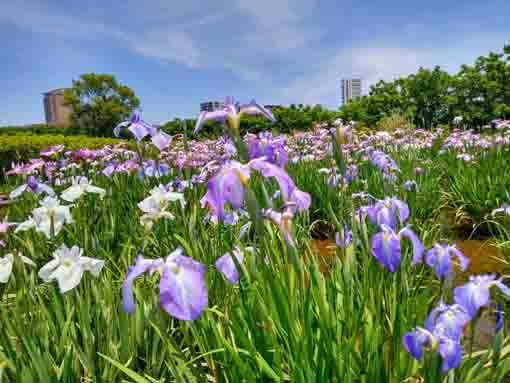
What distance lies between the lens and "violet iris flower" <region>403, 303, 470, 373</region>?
3.00 feet

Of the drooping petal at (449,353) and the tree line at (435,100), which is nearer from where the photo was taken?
the drooping petal at (449,353)

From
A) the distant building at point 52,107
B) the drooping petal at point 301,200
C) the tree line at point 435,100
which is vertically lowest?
the drooping petal at point 301,200

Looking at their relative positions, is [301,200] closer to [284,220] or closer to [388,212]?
[284,220]

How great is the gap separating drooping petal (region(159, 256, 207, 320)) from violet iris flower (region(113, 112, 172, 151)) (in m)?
1.08

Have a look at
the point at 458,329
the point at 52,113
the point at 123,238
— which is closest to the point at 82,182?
the point at 123,238

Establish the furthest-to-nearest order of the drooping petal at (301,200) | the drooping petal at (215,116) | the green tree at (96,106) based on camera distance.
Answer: the green tree at (96,106)
the drooping petal at (301,200)
the drooping petal at (215,116)

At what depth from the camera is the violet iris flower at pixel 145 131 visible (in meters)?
1.91

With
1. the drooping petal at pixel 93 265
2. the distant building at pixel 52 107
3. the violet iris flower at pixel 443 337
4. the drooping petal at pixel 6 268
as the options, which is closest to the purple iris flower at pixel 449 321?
the violet iris flower at pixel 443 337

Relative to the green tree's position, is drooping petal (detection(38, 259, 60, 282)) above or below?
below

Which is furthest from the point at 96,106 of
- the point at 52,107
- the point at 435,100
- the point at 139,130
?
the point at 52,107

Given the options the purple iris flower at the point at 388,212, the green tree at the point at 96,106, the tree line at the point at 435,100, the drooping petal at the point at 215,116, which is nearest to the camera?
the drooping petal at the point at 215,116

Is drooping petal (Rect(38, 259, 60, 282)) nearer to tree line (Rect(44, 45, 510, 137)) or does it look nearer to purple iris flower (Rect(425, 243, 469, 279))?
purple iris flower (Rect(425, 243, 469, 279))

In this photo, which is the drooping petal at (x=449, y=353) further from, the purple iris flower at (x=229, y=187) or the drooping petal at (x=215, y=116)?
the drooping petal at (x=215, y=116)

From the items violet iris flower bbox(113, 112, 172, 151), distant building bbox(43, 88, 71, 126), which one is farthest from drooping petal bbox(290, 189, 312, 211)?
distant building bbox(43, 88, 71, 126)
